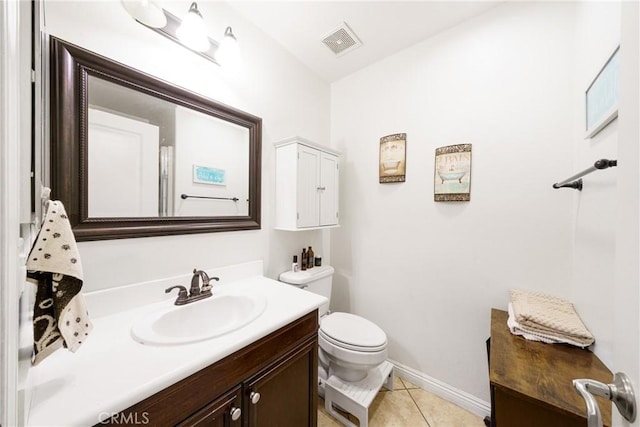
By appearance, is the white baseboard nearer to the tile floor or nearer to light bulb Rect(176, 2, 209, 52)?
the tile floor

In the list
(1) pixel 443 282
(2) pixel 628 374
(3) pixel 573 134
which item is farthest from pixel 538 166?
(2) pixel 628 374

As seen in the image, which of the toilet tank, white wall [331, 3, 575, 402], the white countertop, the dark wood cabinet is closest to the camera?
the white countertop

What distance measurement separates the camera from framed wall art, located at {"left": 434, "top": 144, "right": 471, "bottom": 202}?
143 centimetres

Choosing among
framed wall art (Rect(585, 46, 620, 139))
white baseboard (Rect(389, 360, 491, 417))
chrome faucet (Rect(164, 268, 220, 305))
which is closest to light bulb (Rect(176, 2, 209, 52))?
chrome faucet (Rect(164, 268, 220, 305))

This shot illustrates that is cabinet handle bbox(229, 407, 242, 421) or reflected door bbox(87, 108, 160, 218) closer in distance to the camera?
cabinet handle bbox(229, 407, 242, 421)

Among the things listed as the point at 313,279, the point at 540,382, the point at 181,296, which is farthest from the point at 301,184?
the point at 540,382

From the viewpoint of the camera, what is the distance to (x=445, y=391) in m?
1.51

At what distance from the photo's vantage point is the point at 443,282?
1.52m

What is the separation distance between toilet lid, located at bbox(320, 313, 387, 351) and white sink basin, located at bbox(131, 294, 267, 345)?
1.88 feet

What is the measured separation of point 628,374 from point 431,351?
1401mm

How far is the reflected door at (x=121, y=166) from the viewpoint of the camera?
35.1 inches

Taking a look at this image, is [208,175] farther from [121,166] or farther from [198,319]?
[198,319]

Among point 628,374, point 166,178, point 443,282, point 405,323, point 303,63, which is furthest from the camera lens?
point 303,63

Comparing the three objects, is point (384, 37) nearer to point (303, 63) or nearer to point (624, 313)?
point (303, 63)
